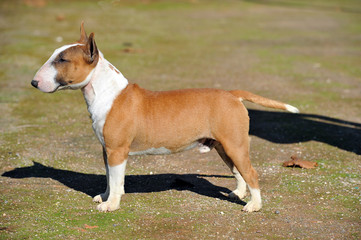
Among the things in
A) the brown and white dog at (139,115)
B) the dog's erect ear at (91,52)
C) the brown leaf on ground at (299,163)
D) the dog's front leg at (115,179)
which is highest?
the dog's erect ear at (91,52)

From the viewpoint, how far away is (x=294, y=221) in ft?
20.6

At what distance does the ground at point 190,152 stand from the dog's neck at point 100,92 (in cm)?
117

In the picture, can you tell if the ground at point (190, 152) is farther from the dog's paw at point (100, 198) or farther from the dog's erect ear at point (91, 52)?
the dog's erect ear at point (91, 52)

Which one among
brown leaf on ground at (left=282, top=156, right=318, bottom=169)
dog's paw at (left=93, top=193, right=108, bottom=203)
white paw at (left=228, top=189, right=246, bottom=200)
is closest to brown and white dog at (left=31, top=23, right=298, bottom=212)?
dog's paw at (left=93, top=193, right=108, bottom=203)

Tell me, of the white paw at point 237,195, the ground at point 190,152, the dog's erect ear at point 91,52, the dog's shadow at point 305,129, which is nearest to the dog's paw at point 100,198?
the ground at point 190,152

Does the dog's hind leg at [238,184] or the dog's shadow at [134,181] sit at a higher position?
the dog's hind leg at [238,184]

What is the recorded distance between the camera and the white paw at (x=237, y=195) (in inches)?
272

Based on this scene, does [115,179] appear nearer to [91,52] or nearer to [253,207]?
[91,52]

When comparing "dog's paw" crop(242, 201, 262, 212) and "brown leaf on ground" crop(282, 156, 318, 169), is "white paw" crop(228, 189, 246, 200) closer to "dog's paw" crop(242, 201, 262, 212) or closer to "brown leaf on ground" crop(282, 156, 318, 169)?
"dog's paw" crop(242, 201, 262, 212)

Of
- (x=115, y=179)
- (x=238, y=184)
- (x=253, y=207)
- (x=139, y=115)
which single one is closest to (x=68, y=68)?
(x=139, y=115)

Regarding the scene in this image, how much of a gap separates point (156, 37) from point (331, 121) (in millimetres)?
10937

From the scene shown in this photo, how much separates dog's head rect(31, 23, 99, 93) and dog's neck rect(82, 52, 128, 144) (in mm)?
102

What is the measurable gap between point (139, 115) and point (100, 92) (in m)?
0.56

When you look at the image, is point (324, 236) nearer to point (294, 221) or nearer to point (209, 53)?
point (294, 221)
